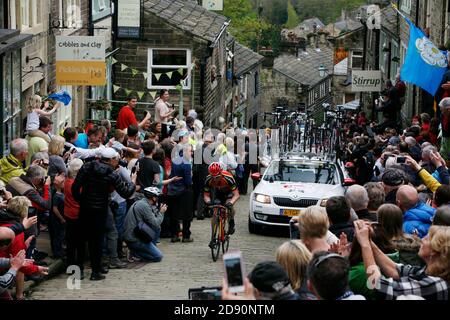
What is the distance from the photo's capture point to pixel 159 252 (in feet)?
56.9

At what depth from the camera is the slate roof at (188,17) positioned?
37.8 m

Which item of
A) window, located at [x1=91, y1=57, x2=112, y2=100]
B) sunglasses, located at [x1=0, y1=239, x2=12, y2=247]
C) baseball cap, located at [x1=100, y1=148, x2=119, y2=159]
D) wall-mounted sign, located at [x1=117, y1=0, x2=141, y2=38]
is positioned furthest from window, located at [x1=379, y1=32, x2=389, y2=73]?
sunglasses, located at [x1=0, y1=239, x2=12, y2=247]

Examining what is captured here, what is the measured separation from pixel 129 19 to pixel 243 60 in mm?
27773

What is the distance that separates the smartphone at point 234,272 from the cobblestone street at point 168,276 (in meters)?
7.15

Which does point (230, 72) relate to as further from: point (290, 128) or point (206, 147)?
point (206, 147)

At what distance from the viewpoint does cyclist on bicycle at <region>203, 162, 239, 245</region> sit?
18.3 meters

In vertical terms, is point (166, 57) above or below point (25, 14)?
below

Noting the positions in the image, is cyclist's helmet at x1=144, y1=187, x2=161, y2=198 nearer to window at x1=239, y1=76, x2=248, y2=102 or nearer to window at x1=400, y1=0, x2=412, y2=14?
window at x1=400, y1=0, x2=412, y2=14

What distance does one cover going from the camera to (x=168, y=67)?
1483 inches

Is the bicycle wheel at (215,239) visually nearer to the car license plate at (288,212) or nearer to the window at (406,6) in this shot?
the car license plate at (288,212)

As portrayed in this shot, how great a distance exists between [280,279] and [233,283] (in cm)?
84

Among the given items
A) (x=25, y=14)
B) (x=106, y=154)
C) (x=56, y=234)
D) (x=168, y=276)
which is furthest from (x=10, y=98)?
(x=168, y=276)

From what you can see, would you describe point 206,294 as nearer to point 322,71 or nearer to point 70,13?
point 70,13
